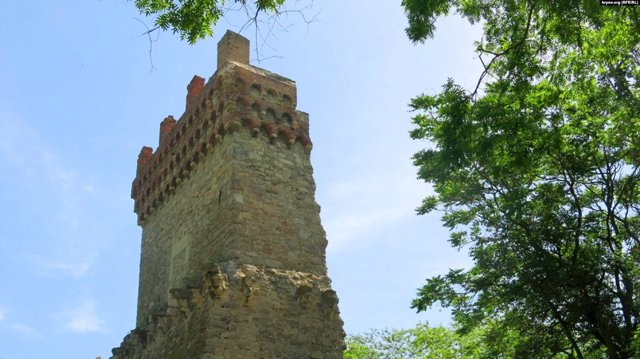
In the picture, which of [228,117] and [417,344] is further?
[417,344]

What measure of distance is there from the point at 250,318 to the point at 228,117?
4159mm

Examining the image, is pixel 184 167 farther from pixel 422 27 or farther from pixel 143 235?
pixel 422 27

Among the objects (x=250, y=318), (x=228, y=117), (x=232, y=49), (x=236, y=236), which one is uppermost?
(x=232, y=49)

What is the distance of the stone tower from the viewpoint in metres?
10.3

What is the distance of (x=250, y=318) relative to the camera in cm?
1025

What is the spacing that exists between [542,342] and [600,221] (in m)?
2.92

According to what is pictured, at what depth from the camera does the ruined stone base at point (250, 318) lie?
9.95m

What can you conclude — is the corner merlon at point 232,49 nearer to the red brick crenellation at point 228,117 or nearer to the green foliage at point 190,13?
the red brick crenellation at point 228,117

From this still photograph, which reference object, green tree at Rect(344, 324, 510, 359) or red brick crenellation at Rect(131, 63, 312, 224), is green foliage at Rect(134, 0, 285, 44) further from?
green tree at Rect(344, 324, 510, 359)

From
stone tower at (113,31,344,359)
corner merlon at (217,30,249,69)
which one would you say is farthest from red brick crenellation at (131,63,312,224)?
corner merlon at (217,30,249,69)

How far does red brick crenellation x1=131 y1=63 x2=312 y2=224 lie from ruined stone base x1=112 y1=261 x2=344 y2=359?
3.13 metres

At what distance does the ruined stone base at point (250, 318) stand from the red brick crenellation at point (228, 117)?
3.13 meters

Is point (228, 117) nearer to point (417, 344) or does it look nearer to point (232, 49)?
point (232, 49)

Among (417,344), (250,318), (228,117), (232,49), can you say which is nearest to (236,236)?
(250,318)
